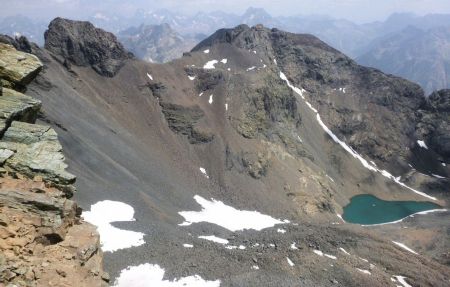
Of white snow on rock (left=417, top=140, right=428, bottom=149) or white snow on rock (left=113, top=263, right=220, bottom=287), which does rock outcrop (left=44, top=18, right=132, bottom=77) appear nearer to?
white snow on rock (left=113, top=263, right=220, bottom=287)

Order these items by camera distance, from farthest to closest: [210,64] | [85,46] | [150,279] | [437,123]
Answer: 1. [437,123]
2. [210,64]
3. [85,46]
4. [150,279]

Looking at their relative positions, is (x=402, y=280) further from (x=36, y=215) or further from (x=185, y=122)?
(x=185, y=122)

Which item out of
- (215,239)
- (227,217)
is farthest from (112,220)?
(227,217)

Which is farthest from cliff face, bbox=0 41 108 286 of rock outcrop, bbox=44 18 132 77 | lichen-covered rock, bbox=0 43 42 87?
rock outcrop, bbox=44 18 132 77

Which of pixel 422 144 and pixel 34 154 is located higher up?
pixel 34 154

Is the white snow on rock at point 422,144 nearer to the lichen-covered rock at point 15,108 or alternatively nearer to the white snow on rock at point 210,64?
the white snow on rock at point 210,64

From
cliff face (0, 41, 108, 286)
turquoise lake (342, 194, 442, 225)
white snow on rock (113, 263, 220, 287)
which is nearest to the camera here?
cliff face (0, 41, 108, 286)
